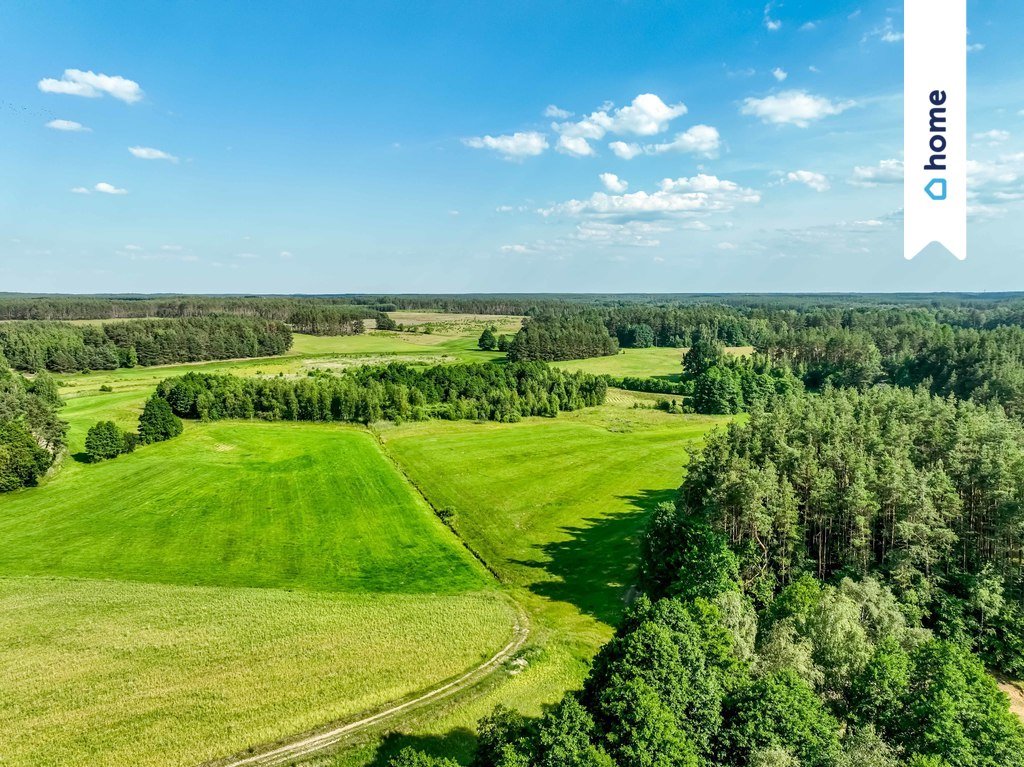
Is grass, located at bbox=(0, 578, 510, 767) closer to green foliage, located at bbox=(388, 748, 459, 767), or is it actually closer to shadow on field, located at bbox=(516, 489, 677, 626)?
shadow on field, located at bbox=(516, 489, 677, 626)

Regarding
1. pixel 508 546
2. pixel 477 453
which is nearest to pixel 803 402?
pixel 508 546

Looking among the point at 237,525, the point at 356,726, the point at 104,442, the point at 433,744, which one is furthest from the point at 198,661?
the point at 104,442

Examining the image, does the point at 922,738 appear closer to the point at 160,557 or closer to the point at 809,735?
the point at 809,735

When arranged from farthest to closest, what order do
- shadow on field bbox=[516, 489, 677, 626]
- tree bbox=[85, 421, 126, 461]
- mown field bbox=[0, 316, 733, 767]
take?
tree bbox=[85, 421, 126, 461]
shadow on field bbox=[516, 489, 677, 626]
mown field bbox=[0, 316, 733, 767]

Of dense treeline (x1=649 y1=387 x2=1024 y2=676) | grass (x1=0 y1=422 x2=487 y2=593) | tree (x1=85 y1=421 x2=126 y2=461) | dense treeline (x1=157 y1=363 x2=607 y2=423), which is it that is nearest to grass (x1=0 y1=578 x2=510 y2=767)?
grass (x1=0 y1=422 x2=487 y2=593)

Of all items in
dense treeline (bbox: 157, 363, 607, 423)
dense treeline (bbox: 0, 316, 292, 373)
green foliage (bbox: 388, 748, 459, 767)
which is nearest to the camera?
green foliage (bbox: 388, 748, 459, 767)

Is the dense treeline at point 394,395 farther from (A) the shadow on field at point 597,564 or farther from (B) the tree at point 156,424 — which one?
(A) the shadow on field at point 597,564
